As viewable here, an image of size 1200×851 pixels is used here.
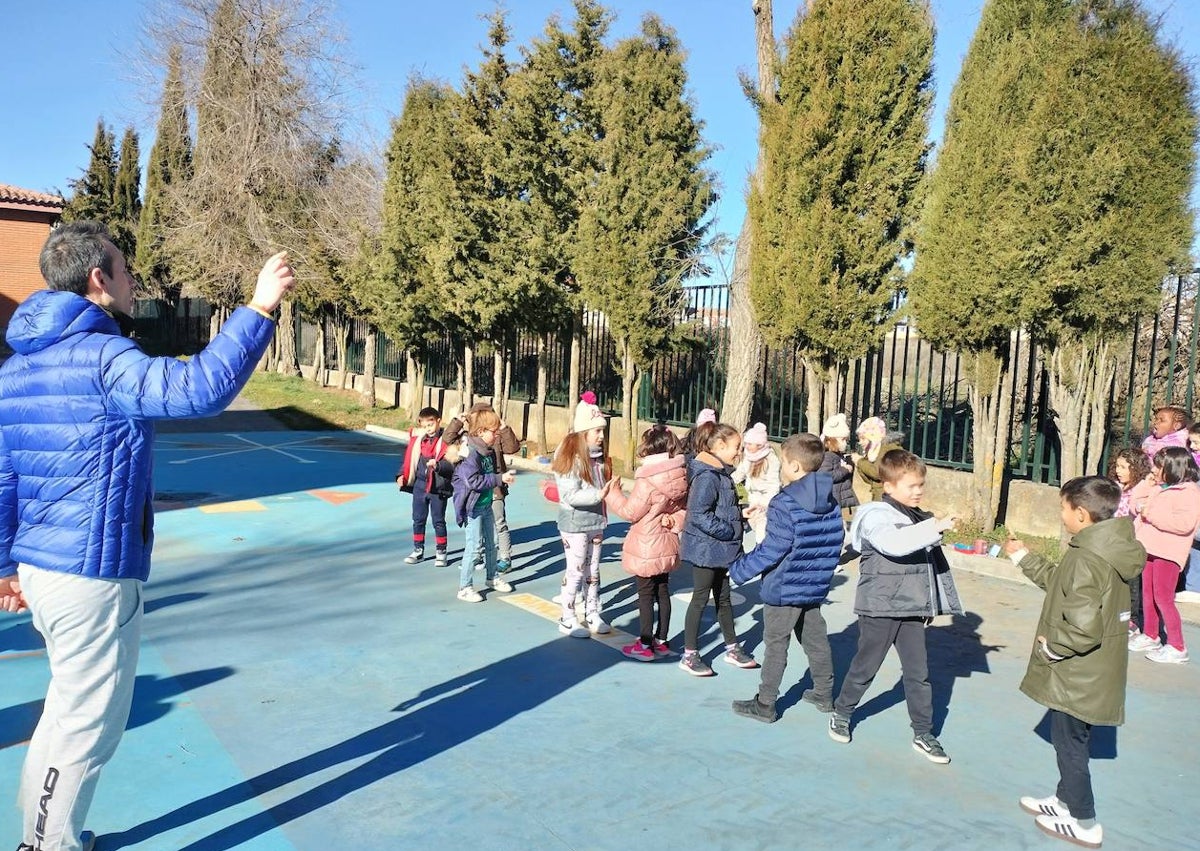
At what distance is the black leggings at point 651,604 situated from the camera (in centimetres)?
585

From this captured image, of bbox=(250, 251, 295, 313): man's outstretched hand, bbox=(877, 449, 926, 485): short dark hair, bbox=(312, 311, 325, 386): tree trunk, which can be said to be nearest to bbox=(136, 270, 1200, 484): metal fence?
bbox=(877, 449, 926, 485): short dark hair

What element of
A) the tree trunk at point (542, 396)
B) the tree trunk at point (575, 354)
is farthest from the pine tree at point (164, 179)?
the tree trunk at point (575, 354)

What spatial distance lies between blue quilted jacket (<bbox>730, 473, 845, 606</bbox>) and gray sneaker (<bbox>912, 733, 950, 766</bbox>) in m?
0.80

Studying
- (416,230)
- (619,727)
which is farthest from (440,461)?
(416,230)

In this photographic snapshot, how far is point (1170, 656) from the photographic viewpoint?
6086mm

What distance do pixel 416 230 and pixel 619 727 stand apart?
16.1 metres

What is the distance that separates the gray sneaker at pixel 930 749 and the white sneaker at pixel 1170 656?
2.50 m

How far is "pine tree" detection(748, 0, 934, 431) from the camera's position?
33.6 ft

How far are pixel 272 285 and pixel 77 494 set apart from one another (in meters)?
0.93

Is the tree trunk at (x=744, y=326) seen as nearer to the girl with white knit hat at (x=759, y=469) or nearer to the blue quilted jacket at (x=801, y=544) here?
the girl with white knit hat at (x=759, y=469)

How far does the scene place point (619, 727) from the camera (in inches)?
187

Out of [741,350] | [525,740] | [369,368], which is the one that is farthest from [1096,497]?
[369,368]

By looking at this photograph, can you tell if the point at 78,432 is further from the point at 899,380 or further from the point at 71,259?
the point at 899,380

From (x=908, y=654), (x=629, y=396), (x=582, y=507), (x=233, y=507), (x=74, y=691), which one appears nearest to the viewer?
(x=74, y=691)
